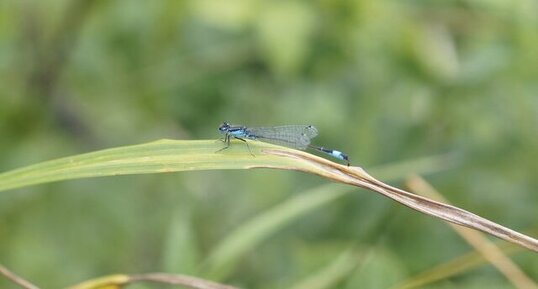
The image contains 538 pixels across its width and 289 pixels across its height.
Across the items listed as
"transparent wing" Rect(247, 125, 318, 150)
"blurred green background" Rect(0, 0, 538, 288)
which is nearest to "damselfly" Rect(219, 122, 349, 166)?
"transparent wing" Rect(247, 125, 318, 150)

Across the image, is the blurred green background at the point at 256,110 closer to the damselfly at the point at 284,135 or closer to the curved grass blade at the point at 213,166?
the damselfly at the point at 284,135

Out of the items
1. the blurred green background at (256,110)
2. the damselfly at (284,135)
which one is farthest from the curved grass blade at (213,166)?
the blurred green background at (256,110)

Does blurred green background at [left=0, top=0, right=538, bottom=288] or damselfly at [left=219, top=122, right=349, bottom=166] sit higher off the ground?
blurred green background at [left=0, top=0, right=538, bottom=288]

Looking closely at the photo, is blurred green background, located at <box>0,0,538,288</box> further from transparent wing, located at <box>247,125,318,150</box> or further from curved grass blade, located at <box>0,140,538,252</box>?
curved grass blade, located at <box>0,140,538,252</box>

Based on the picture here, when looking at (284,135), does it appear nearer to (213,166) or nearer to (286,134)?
(286,134)

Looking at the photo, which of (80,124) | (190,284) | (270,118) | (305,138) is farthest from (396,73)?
(190,284)

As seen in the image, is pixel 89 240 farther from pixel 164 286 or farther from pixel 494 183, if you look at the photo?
pixel 494 183

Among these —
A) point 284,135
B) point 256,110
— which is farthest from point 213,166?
point 256,110
